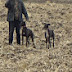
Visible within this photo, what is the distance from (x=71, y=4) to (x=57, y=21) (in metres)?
4.93

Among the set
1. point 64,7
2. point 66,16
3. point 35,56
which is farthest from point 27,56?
point 64,7

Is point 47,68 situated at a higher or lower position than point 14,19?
lower

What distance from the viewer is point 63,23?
1994cm

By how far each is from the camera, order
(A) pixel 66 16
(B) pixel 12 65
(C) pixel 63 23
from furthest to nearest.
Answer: (A) pixel 66 16 → (C) pixel 63 23 → (B) pixel 12 65

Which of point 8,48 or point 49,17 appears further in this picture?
point 49,17

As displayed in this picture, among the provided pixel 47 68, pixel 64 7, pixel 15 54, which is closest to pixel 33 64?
pixel 47 68

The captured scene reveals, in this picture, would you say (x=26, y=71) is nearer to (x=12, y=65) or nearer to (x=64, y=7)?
(x=12, y=65)

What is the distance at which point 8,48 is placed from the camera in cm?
1170

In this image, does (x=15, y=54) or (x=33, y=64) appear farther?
(x=15, y=54)

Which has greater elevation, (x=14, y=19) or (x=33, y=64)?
(x=14, y=19)

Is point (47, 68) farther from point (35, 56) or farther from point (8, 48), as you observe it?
point (8, 48)

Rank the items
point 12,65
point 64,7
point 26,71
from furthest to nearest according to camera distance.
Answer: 1. point 64,7
2. point 12,65
3. point 26,71

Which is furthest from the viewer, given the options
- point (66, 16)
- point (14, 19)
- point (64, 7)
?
point (64, 7)

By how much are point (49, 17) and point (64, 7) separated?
285 centimetres
